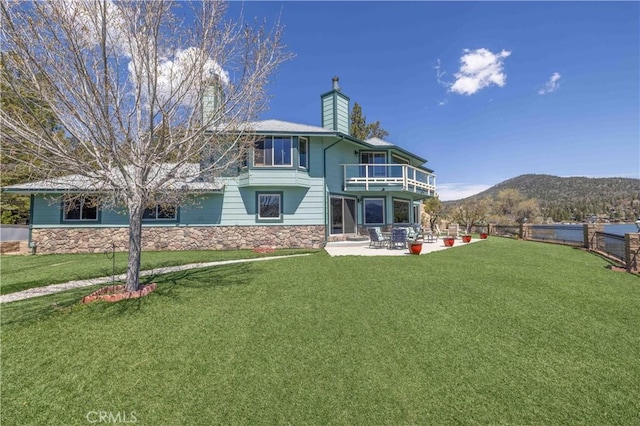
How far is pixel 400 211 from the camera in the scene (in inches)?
746

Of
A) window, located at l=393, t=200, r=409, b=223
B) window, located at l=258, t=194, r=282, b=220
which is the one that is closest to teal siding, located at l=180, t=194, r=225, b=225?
window, located at l=258, t=194, r=282, b=220

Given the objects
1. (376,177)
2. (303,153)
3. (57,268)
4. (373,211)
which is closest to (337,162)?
(303,153)

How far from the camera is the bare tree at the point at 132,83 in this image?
15.6 ft

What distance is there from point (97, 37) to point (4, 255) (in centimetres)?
1502

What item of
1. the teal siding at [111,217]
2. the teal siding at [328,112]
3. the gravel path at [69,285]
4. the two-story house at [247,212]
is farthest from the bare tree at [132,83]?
the teal siding at [328,112]

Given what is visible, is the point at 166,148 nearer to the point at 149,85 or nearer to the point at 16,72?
the point at 149,85

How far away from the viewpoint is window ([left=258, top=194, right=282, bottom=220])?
14320mm

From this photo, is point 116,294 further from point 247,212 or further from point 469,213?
point 469,213

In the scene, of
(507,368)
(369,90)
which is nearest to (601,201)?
(369,90)

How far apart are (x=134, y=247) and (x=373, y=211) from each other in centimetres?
1353

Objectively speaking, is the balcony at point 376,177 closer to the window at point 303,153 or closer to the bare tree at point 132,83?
the window at point 303,153

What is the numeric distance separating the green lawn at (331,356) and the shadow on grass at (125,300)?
51 millimetres

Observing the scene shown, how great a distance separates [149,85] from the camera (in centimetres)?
536

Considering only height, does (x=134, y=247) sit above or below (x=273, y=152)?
below
